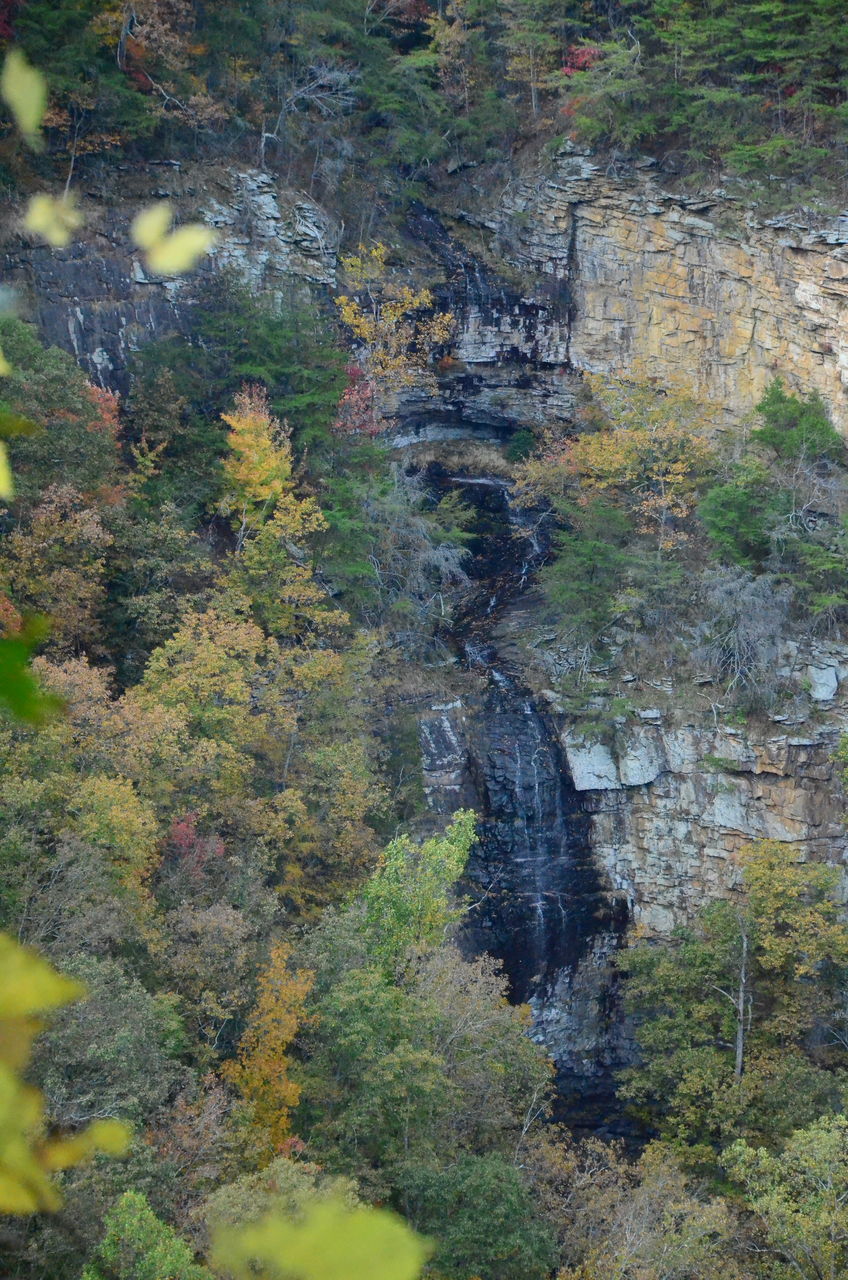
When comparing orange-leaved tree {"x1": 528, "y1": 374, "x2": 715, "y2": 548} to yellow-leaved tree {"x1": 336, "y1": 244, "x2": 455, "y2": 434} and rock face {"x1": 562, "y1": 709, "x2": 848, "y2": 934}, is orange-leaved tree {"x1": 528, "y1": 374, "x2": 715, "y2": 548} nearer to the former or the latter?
yellow-leaved tree {"x1": 336, "y1": 244, "x2": 455, "y2": 434}

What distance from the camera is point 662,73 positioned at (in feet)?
80.4

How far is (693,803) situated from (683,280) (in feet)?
38.4

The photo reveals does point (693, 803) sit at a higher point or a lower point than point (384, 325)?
lower

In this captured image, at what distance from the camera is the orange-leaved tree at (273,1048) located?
12.9 metres

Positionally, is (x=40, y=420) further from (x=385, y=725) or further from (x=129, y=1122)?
(x=129, y=1122)

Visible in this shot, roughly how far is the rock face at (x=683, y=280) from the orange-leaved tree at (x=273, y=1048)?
16075mm

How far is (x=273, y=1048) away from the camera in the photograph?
1337 centimetres

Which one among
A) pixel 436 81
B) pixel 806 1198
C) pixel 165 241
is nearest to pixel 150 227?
pixel 165 241

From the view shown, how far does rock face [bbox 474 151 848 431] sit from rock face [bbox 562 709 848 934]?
23.4 feet

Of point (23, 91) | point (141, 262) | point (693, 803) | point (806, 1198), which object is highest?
point (141, 262)

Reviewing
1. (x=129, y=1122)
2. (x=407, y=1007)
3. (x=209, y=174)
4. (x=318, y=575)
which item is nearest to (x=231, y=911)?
(x=407, y=1007)

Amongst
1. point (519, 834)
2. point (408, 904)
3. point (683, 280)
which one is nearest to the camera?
point (408, 904)

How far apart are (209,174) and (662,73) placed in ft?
33.7

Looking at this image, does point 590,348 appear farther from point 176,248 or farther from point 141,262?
point 176,248
